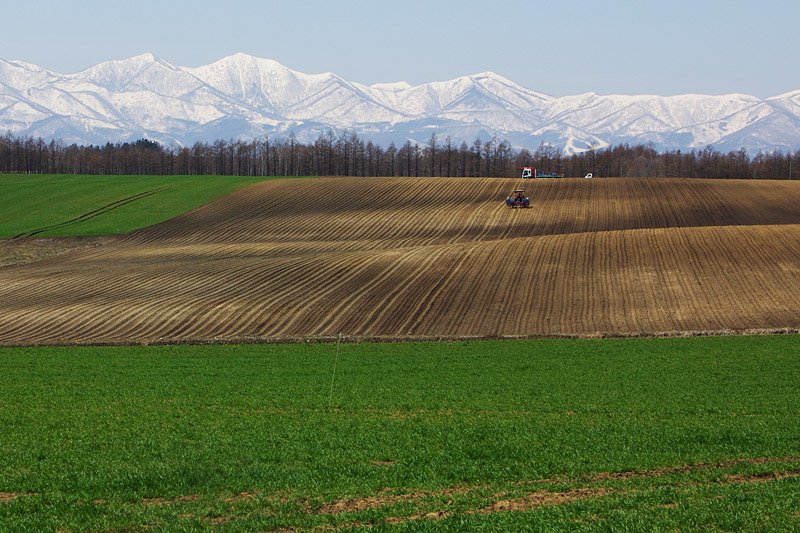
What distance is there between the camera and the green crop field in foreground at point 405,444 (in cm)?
1274

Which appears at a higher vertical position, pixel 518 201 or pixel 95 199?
pixel 518 201

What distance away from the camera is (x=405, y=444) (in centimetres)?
1769

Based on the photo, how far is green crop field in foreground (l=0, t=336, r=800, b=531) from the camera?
12.7 metres

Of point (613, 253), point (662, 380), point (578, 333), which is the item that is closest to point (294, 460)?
point (662, 380)

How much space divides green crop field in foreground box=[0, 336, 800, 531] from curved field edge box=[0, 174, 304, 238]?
51.9 metres

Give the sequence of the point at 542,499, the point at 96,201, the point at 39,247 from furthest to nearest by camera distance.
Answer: the point at 96,201 < the point at 39,247 < the point at 542,499

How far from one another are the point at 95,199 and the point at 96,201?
1.79 m

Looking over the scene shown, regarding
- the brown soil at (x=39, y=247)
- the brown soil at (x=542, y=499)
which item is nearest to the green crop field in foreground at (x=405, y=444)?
the brown soil at (x=542, y=499)

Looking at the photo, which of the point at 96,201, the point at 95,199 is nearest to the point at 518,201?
the point at 96,201

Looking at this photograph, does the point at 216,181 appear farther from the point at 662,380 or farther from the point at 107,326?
the point at 662,380

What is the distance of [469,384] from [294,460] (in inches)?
434

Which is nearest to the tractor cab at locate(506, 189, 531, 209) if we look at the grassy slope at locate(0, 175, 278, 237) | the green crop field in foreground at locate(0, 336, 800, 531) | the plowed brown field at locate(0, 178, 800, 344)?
the plowed brown field at locate(0, 178, 800, 344)

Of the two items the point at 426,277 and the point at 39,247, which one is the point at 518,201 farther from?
the point at 39,247

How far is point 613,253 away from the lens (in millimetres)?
54688
